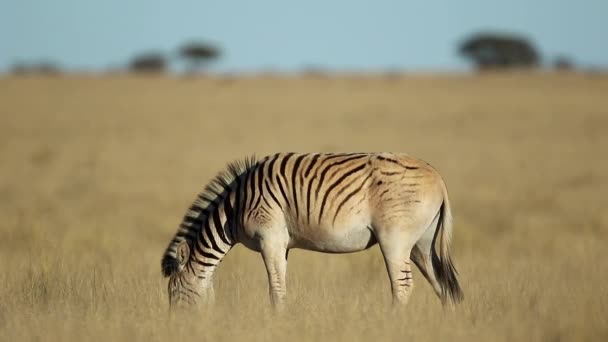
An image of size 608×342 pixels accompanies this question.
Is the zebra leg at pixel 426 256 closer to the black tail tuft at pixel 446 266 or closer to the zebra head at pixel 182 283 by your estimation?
the black tail tuft at pixel 446 266

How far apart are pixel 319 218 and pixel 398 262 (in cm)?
80

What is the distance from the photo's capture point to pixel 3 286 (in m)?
8.76

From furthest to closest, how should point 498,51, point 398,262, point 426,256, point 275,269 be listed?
point 498,51 → point 426,256 → point 275,269 → point 398,262

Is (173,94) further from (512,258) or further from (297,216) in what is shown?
(297,216)

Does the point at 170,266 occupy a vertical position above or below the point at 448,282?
above

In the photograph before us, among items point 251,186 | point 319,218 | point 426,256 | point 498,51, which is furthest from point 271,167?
point 498,51

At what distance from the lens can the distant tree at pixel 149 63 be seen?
7038cm

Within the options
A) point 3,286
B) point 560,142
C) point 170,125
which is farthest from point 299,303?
point 170,125

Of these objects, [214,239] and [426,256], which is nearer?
[214,239]

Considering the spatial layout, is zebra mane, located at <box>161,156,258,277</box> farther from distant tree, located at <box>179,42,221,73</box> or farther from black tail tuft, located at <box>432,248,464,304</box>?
distant tree, located at <box>179,42,221,73</box>

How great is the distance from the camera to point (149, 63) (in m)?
70.6

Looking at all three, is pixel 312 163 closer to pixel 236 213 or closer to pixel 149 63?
pixel 236 213

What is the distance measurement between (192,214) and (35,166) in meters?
17.7

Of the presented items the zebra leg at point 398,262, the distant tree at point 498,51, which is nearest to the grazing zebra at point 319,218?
the zebra leg at point 398,262
